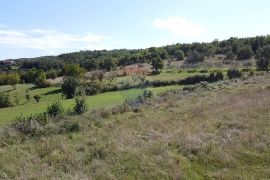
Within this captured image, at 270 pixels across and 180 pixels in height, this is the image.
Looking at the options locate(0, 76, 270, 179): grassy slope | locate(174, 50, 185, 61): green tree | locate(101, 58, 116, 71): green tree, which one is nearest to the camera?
locate(0, 76, 270, 179): grassy slope

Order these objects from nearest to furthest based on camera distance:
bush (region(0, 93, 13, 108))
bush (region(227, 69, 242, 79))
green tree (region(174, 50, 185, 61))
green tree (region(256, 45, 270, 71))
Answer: bush (region(227, 69, 242, 79))
green tree (region(256, 45, 270, 71))
bush (region(0, 93, 13, 108))
green tree (region(174, 50, 185, 61))

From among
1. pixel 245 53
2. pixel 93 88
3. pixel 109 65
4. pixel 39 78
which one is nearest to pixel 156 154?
pixel 93 88

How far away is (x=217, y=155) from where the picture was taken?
10.5 meters

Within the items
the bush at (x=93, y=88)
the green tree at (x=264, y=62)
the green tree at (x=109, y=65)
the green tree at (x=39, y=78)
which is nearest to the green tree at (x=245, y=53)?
the green tree at (x=264, y=62)

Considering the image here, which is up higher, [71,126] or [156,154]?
[156,154]

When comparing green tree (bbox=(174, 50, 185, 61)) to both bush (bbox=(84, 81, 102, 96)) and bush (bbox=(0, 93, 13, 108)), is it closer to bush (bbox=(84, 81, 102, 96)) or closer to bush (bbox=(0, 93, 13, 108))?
bush (bbox=(84, 81, 102, 96))

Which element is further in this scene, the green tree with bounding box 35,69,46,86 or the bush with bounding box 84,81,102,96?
the green tree with bounding box 35,69,46,86

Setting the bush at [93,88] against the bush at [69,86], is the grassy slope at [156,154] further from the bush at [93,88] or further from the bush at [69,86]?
the bush at [69,86]

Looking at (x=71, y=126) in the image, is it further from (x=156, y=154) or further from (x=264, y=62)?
(x=264, y=62)

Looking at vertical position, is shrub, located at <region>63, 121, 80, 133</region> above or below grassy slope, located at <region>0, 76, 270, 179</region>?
below

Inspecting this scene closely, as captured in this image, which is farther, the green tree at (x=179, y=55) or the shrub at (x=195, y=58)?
the green tree at (x=179, y=55)

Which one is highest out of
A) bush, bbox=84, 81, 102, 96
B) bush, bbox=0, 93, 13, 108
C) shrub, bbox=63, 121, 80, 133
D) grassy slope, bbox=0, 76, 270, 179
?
grassy slope, bbox=0, 76, 270, 179

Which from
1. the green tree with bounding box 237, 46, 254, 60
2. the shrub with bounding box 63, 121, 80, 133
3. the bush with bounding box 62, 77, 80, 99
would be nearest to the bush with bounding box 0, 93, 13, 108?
the bush with bounding box 62, 77, 80, 99

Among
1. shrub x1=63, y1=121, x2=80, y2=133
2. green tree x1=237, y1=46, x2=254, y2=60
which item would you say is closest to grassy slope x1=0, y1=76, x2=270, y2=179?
shrub x1=63, y1=121, x2=80, y2=133
